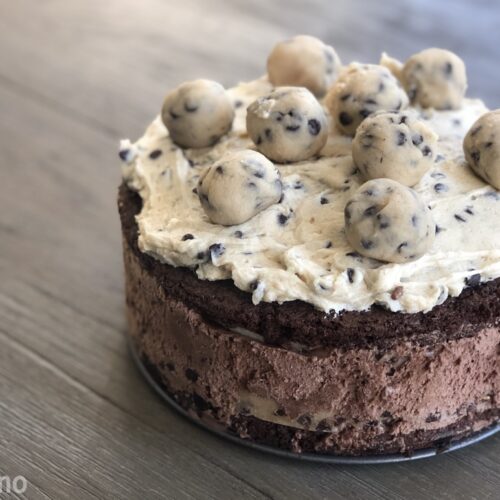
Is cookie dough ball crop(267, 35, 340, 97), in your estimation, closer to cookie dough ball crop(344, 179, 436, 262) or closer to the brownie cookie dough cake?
the brownie cookie dough cake

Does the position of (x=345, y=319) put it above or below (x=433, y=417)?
above

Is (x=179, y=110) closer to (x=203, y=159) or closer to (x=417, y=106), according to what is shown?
(x=203, y=159)

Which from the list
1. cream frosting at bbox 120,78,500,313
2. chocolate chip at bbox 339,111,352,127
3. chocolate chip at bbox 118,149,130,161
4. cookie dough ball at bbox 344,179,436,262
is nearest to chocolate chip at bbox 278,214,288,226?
cream frosting at bbox 120,78,500,313

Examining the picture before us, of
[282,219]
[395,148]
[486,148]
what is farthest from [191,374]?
[486,148]

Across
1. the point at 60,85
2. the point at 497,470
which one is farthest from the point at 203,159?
the point at 60,85

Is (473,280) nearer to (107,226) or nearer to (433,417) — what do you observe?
(433,417)

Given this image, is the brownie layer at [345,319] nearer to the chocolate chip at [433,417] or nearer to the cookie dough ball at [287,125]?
the chocolate chip at [433,417]
